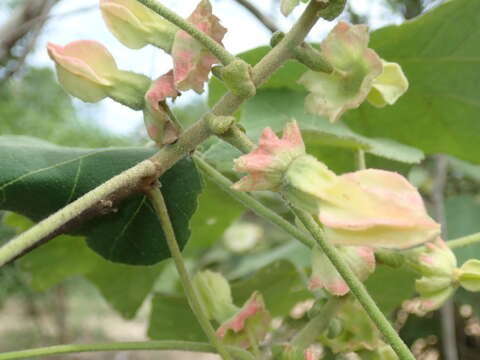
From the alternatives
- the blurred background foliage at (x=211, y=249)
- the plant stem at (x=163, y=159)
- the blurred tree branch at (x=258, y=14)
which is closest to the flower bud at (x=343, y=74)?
the plant stem at (x=163, y=159)

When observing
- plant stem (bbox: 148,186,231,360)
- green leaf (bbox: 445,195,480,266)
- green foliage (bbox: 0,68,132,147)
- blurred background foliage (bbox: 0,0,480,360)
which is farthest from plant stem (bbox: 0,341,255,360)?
green foliage (bbox: 0,68,132,147)

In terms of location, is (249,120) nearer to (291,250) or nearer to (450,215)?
(291,250)

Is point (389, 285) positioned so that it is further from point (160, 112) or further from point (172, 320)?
point (160, 112)

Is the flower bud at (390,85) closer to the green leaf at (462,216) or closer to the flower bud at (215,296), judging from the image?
the flower bud at (215,296)

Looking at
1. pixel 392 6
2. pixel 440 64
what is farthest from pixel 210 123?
pixel 392 6

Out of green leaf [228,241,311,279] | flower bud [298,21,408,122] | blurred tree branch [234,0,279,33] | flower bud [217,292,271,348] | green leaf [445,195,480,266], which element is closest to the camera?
flower bud [298,21,408,122]

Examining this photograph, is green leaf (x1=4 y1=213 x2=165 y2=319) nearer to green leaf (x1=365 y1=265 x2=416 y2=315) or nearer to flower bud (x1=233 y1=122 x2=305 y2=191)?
green leaf (x1=365 y1=265 x2=416 y2=315)

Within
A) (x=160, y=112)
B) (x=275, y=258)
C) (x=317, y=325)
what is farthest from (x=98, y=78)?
(x=275, y=258)

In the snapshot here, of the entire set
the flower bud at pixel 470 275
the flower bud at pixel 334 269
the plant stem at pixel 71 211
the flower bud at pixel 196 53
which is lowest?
the flower bud at pixel 470 275
